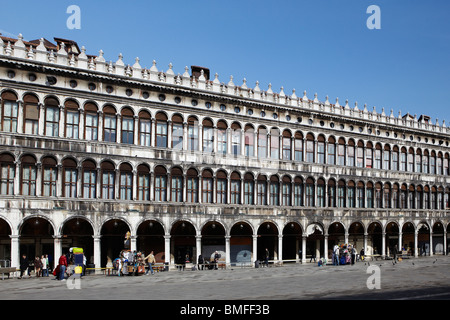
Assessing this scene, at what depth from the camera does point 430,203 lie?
48.3 metres

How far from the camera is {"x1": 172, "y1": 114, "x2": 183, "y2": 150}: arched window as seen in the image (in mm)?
34188

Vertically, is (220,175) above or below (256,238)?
above

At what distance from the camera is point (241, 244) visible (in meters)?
37.2

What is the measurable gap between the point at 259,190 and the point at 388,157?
555 inches

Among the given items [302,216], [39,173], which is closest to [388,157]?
[302,216]

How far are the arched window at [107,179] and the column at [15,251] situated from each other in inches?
212

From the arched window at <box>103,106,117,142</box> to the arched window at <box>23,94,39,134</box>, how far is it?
3.92m

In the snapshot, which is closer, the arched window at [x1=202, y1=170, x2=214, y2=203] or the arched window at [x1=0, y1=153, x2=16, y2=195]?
the arched window at [x1=0, y1=153, x2=16, y2=195]

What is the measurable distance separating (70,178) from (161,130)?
6.55 m

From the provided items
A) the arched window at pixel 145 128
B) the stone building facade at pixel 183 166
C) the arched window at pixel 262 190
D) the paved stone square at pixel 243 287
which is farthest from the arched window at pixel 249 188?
the paved stone square at pixel 243 287

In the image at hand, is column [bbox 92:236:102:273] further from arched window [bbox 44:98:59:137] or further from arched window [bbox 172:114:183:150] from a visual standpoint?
arched window [bbox 172:114:183:150]

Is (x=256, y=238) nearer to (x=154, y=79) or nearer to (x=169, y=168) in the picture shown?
(x=169, y=168)

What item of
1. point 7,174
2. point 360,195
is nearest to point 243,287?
point 7,174

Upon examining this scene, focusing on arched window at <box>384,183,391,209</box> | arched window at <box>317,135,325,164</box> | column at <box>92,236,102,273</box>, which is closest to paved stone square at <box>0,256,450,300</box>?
column at <box>92,236,102,273</box>
